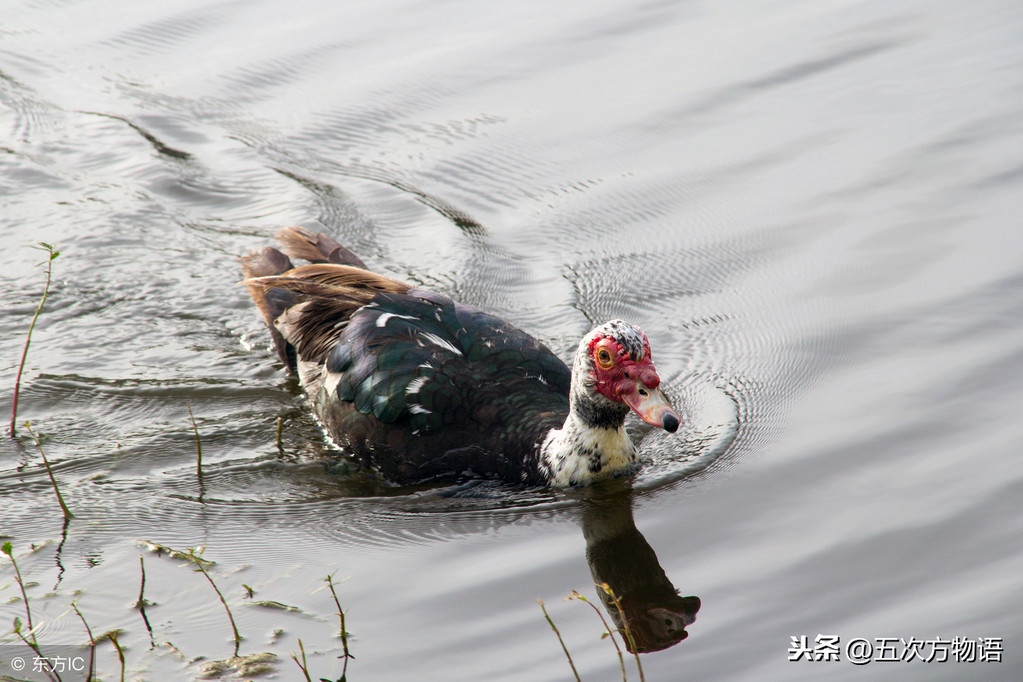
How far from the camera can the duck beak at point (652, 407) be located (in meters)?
5.16

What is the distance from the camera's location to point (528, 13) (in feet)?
36.5

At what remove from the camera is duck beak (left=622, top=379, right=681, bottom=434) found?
16.9 ft

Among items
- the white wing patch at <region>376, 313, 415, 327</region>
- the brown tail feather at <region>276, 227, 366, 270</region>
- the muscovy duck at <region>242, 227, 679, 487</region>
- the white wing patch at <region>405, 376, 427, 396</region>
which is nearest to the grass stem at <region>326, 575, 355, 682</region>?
the muscovy duck at <region>242, 227, 679, 487</region>

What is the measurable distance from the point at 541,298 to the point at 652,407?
2607mm

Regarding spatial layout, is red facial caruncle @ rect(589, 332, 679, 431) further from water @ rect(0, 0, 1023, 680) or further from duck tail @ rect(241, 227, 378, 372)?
duck tail @ rect(241, 227, 378, 372)

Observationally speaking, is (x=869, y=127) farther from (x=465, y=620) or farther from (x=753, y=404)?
(x=465, y=620)

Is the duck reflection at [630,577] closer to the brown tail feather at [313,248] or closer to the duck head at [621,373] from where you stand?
the duck head at [621,373]

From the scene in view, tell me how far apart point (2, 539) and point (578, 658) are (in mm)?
2833

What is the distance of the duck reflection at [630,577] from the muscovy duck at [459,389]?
10.7 inches

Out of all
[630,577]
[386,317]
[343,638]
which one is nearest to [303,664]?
[343,638]

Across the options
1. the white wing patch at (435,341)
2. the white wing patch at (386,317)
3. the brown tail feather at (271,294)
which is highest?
the white wing patch at (386,317)

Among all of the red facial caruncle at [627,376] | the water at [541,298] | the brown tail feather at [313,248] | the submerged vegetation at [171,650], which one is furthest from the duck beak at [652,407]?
the brown tail feather at [313,248]

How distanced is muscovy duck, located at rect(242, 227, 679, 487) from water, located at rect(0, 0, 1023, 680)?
7.9 inches

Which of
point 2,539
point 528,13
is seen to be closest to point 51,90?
point 528,13
